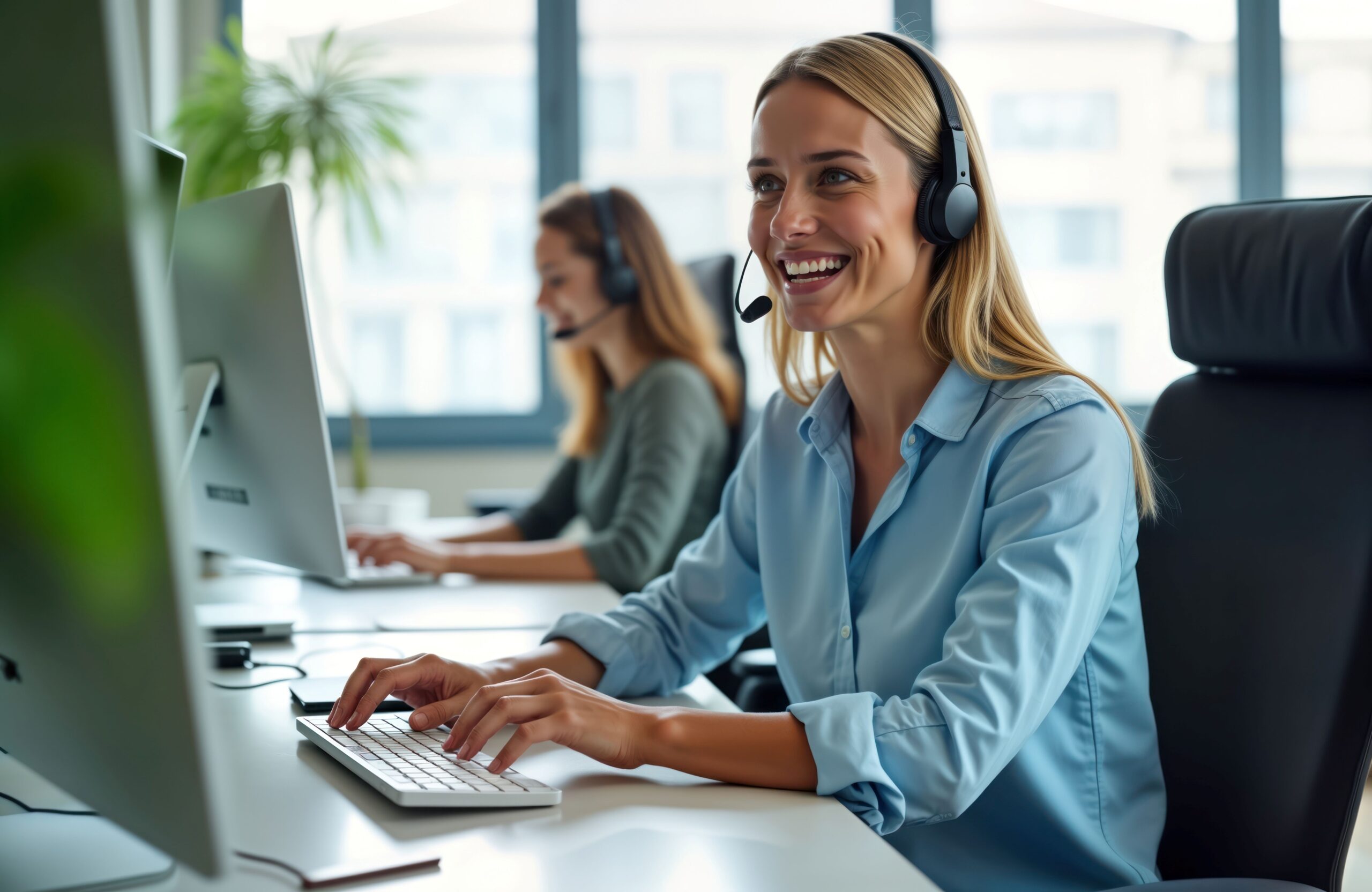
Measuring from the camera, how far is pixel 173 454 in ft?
1.19

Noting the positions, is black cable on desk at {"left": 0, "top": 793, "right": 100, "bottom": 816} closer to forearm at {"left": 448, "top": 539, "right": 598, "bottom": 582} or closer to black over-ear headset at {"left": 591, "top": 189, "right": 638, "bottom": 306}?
forearm at {"left": 448, "top": 539, "right": 598, "bottom": 582}

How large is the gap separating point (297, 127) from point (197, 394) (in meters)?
2.02

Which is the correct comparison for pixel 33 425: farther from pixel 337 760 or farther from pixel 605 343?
pixel 605 343

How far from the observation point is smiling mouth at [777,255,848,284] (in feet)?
3.47

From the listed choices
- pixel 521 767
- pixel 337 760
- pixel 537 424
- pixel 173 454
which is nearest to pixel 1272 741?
pixel 521 767

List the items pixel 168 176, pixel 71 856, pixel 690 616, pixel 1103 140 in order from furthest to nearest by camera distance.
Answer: pixel 1103 140
pixel 690 616
pixel 168 176
pixel 71 856

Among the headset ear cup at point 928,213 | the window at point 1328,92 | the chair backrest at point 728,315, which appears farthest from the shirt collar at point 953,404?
the window at point 1328,92

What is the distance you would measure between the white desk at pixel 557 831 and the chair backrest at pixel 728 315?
1248mm

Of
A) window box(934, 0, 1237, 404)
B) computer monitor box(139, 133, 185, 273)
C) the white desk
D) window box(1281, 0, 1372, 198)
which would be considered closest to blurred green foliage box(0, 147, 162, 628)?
the white desk

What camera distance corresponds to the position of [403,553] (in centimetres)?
176

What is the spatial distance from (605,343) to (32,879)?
65.6 inches

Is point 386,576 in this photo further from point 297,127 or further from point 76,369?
point 297,127

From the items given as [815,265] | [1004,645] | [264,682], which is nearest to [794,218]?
[815,265]

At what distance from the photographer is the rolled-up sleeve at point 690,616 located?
3.60 ft
